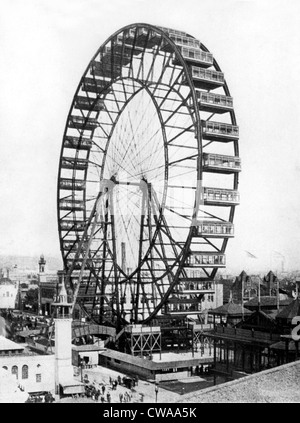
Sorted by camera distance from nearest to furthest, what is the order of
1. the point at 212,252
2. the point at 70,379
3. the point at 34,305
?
the point at 70,379
the point at 212,252
the point at 34,305

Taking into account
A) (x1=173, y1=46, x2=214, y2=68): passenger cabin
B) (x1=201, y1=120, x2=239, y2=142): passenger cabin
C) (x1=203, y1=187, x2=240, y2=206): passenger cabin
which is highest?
(x1=173, y1=46, x2=214, y2=68): passenger cabin

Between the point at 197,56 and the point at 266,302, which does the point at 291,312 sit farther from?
the point at 266,302

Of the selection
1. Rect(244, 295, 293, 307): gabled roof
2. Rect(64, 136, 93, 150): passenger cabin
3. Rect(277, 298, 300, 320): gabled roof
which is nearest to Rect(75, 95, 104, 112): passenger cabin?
Rect(64, 136, 93, 150): passenger cabin

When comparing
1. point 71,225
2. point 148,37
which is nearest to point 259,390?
point 148,37

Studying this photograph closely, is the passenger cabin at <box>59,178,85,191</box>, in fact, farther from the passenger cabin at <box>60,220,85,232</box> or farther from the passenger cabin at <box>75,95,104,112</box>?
the passenger cabin at <box>75,95,104,112</box>
